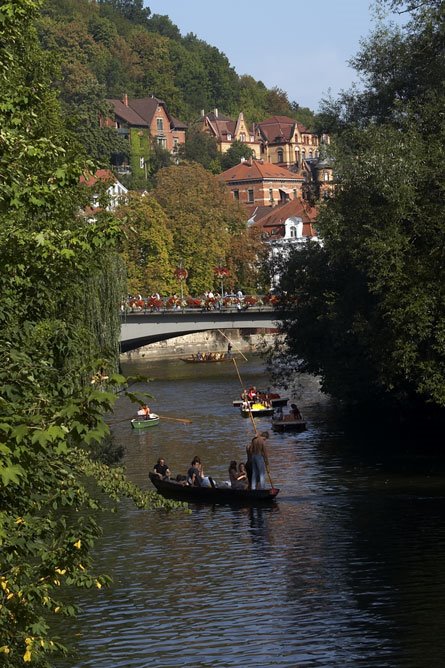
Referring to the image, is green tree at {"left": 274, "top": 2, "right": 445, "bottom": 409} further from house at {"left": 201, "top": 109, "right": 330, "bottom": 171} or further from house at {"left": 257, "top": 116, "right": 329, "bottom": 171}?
house at {"left": 257, "top": 116, "right": 329, "bottom": 171}

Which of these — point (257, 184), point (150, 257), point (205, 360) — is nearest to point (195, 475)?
point (205, 360)

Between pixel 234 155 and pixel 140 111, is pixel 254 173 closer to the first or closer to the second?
pixel 140 111

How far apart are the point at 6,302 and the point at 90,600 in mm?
11266

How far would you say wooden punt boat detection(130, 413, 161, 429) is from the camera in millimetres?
50781

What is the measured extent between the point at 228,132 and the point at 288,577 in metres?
172

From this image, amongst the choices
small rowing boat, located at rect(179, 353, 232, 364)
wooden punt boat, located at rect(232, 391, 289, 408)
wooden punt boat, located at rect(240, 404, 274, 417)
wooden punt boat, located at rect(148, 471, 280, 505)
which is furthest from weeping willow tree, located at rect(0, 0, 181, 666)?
small rowing boat, located at rect(179, 353, 232, 364)

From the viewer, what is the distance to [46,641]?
10352 millimetres

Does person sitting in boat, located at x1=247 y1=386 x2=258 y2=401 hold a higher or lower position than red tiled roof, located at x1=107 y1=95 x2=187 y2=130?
lower

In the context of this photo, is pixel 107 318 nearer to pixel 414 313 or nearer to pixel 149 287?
pixel 414 313

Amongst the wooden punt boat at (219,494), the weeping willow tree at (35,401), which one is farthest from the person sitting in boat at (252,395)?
the weeping willow tree at (35,401)

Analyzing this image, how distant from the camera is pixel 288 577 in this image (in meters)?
23.9

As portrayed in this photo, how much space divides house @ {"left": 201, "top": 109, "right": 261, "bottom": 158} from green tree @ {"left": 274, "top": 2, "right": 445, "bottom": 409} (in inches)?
Answer: 5698

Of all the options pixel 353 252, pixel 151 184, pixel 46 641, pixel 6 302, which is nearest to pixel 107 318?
pixel 353 252

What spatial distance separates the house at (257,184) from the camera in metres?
157
